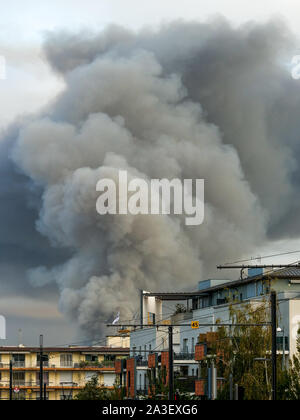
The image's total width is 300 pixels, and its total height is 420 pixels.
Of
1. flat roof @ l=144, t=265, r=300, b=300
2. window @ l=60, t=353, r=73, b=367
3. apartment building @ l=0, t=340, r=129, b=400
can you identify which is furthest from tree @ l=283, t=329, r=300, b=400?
window @ l=60, t=353, r=73, b=367

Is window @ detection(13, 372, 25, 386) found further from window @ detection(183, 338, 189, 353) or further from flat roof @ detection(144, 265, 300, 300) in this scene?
window @ detection(183, 338, 189, 353)

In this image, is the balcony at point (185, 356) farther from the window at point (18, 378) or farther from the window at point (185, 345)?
the window at point (18, 378)

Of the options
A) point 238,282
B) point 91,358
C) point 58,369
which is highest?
point 238,282

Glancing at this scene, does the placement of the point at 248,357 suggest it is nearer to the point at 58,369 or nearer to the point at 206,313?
the point at 206,313

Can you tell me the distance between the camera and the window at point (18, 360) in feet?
572

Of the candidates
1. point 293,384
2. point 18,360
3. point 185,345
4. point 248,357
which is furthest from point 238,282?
point 18,360

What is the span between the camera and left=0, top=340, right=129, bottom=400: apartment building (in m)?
167

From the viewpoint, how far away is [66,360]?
17450cm

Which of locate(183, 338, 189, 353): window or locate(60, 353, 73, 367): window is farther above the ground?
locate(183, 338, 189, 353): window

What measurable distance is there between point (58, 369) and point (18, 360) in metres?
8.48

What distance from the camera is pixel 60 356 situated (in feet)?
574

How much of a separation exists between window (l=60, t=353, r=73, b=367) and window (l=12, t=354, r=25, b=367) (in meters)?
7.36
